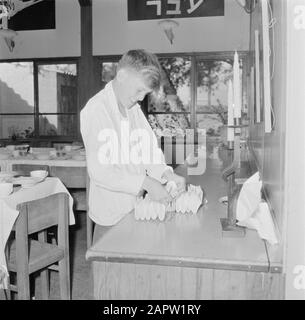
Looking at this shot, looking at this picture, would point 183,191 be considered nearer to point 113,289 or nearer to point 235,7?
point 113,289

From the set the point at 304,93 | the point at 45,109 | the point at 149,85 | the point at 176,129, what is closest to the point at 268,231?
the point at 304,93

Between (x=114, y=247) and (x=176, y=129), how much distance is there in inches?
236

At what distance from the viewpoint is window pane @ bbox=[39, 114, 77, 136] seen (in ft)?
24.6

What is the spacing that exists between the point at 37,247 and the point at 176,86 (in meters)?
4.95

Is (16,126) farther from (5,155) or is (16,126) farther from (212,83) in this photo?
(212,83)

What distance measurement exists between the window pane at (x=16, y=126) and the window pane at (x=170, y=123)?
2366mm

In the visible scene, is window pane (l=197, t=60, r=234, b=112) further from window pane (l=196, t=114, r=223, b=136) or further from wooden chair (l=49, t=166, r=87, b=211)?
wooden chair (l=49, t=166, r=87, b=211)

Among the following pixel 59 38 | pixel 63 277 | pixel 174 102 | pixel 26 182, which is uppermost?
pixel 59 38

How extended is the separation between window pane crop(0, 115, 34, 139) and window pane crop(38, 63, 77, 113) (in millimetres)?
385

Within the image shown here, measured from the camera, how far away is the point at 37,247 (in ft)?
8.09

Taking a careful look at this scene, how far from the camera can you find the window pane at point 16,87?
7500mm

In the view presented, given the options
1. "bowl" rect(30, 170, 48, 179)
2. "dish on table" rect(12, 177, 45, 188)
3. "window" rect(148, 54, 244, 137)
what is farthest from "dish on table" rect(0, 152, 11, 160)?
"window" rect(148, 54, 244, 137)

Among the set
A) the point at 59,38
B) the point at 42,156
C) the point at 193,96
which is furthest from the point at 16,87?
the point at 42,156

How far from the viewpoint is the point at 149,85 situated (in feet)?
5.33
